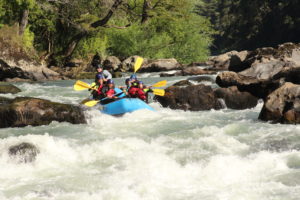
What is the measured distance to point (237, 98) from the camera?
1139 centimetres

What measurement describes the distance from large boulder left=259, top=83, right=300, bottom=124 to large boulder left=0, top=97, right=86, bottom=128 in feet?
12.9

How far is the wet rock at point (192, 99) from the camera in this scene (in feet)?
36.5

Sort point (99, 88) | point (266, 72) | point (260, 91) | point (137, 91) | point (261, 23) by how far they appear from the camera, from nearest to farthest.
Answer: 1. point (99, 88)
2. point (137, 91)
3. point (260, 91)
4. point (266, 72)
5. point (261, 23)

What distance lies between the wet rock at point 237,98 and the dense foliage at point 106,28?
40.0 ft

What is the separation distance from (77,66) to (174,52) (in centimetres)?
734

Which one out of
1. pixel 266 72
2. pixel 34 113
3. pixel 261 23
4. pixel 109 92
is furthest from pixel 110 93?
pixel 261 23

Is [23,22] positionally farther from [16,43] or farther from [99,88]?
[99,88]

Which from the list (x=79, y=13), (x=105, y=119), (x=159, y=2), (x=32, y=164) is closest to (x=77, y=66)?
(x=79, y=13)

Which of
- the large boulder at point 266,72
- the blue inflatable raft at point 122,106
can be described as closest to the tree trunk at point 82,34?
the large boulder at point 266,72

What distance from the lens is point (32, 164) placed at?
239 inches

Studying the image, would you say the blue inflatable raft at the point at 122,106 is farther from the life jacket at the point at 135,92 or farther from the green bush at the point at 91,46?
the green bush at the point at 91,46

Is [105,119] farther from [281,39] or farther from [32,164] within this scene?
[281,39]

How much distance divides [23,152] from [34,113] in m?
2.66

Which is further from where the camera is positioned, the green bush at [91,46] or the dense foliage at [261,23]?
the dense foliage at [261,23]
